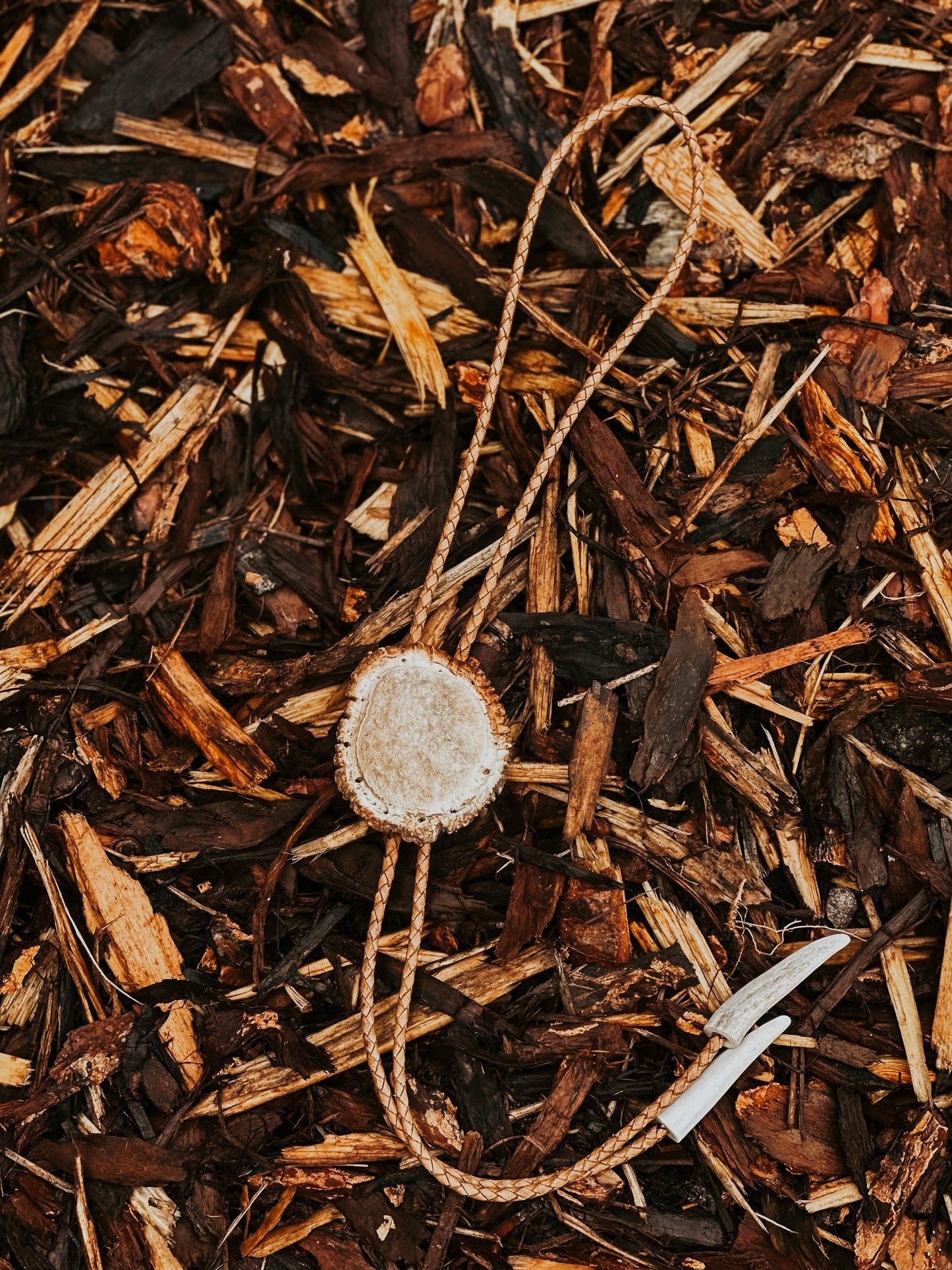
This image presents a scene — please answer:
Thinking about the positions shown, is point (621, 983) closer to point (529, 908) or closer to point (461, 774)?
point (529, 908)

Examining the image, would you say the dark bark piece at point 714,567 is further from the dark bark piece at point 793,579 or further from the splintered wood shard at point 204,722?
the splintered wood shard at point 204,722

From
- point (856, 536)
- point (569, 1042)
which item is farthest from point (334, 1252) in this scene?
point (856, 536)

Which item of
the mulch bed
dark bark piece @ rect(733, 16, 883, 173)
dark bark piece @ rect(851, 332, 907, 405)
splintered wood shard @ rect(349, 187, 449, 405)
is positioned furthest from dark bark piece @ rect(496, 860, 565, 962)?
dark bark piece @ rect(733, 16, 883, 173)

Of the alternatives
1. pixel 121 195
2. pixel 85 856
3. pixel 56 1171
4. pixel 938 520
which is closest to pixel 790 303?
pixel 938 520

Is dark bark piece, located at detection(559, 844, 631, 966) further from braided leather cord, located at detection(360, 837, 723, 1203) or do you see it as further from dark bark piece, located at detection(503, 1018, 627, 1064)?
braided leather cord, located at detection(360, 837, 723, 1203)

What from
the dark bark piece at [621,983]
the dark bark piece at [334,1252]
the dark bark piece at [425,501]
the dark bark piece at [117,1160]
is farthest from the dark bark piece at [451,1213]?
the dark bark piece at [425,501]

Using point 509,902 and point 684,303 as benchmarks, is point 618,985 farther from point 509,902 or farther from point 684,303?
point 684,303
